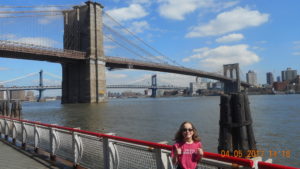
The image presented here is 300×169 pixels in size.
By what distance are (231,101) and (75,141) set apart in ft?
10.7

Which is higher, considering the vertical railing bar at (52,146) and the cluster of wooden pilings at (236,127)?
the cluster of wooden pilings at (236,127)

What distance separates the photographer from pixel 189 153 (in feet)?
9.93

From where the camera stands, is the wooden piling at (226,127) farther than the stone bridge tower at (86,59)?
No

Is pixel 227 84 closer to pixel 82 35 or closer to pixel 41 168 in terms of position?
pixel 82 35

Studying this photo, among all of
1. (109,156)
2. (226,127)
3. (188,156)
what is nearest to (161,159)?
(188,156)

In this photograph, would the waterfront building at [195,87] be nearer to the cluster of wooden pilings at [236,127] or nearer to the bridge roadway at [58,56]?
the bridge roadway at [58,56]

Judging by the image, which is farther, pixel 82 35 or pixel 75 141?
pixel 82 35

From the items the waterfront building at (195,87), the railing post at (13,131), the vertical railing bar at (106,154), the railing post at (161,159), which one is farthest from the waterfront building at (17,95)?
the railing post at (161,159)

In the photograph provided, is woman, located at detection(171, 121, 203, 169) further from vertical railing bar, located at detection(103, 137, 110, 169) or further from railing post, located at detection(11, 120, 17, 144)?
railing post, located at detection(11, 120, 17, 144)

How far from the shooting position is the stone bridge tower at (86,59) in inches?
2226

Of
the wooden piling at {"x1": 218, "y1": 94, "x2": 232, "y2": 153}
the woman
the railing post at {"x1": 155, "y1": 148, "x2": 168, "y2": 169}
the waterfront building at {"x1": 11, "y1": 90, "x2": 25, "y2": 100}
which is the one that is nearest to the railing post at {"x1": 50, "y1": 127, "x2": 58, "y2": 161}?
the railing post at {"x1": 155, "y1": 148, "x2": 168, "y2": 169}

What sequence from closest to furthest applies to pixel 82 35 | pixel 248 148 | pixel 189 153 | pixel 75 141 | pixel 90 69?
1. pixel 189 153
2. pixel 248 148
3. pixel 75 141
4. pixel 90 69
5. pixel 82 35

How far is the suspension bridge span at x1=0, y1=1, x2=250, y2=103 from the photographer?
52431 mm

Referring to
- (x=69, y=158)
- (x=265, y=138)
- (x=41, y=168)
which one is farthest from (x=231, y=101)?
(x=265, y=138)
